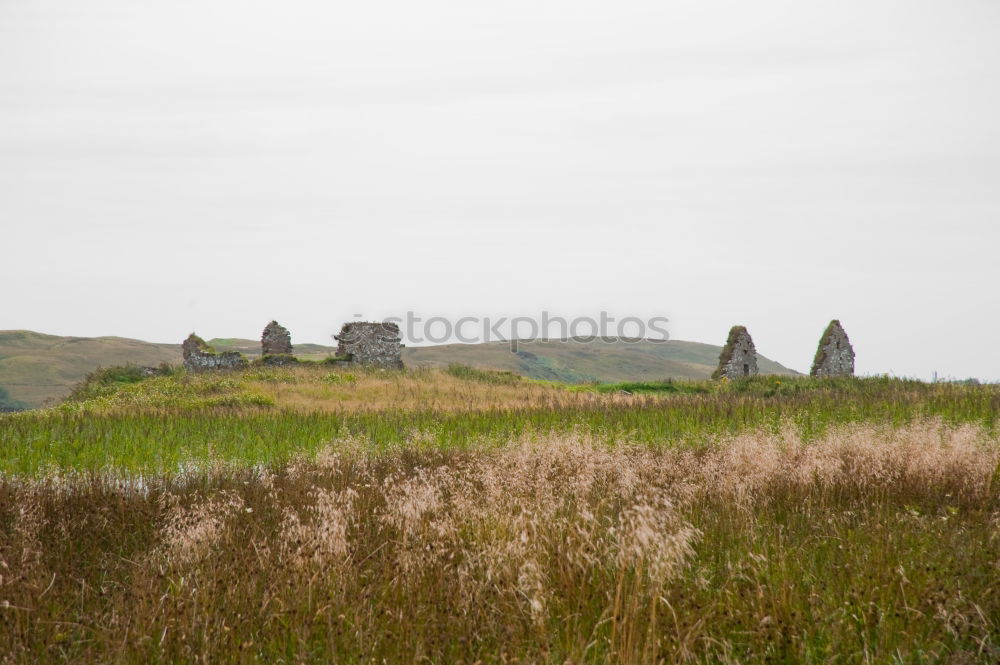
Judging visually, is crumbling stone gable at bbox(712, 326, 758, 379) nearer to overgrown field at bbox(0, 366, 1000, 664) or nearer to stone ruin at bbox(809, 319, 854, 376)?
stone ruin at bbox(809, 319, 854, 376)

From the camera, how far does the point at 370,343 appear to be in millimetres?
33750

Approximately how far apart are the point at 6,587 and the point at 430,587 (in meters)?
2.57

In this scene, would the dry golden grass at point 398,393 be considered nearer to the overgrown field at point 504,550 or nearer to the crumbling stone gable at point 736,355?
the overgrown field at point 504,550

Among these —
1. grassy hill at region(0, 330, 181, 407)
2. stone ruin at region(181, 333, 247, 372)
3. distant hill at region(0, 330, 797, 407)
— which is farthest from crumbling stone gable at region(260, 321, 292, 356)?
grassy hill at region(0, 330, 181, 407)

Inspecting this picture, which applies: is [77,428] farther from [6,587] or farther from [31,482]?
[6,587]

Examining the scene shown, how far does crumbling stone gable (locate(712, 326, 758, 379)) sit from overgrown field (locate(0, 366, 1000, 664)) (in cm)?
1997

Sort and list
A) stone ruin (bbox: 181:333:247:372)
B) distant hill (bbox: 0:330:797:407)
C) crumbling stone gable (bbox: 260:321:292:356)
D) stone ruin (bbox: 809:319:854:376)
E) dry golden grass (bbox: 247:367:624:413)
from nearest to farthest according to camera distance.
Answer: dry golden grass (bbox: 247:367:624:413)
stone ruin (bbox: 809:319:854:376)
stone ruin (bbox: 181:333:247:372)
crumbling stone gable (bbox: 260:321:292:356)
distant hill (bbox: 0:330:797:407)

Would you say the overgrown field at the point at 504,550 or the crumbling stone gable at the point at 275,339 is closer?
the overgrown field at the point at 504,550

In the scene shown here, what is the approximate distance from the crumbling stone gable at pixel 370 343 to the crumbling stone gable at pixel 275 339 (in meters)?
3.83

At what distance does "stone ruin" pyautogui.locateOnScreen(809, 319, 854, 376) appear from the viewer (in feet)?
102

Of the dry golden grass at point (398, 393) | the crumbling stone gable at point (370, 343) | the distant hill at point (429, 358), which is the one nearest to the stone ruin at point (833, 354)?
the dry golden grass at point (398, 393)

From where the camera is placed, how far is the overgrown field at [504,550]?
12.6 ft

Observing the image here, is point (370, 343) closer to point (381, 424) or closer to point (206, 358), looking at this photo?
point (206, 358)

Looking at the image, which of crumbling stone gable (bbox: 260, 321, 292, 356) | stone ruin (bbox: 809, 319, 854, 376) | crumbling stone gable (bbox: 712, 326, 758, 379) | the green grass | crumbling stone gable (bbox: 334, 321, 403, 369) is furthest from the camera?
crumbling stone gable (bbox: 260, 321, 292, 356)
